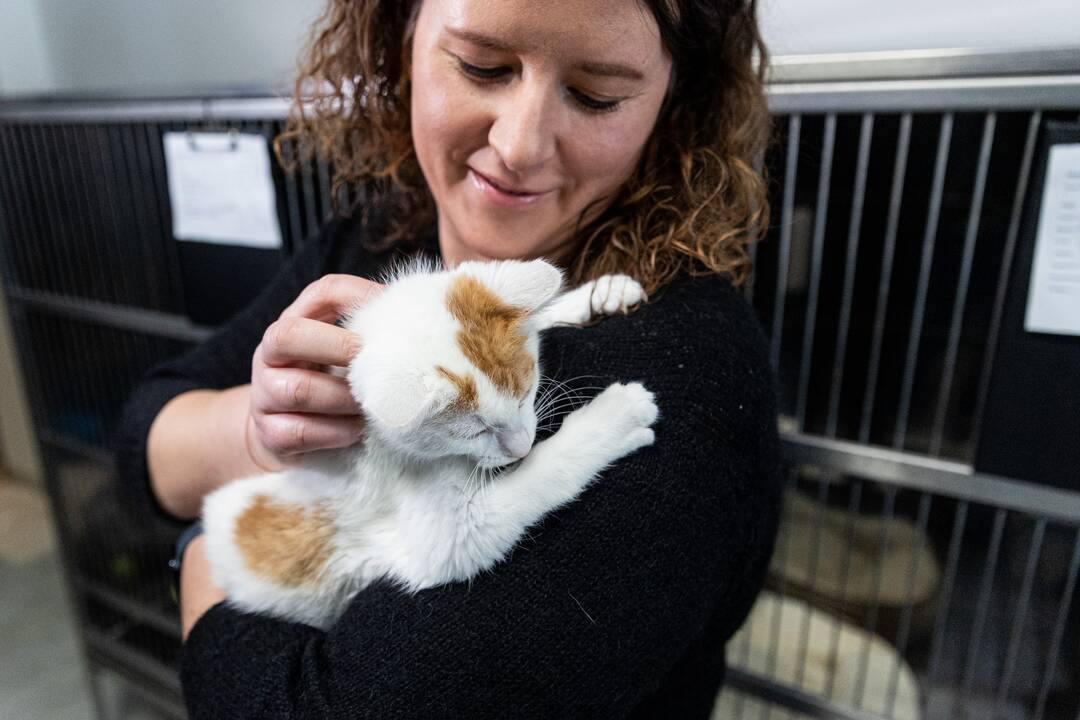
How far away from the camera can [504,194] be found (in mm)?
573

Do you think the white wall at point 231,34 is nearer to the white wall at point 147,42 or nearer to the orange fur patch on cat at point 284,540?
the white wall at point 147,42

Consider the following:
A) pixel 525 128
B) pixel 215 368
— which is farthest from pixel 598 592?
pixel 215 368

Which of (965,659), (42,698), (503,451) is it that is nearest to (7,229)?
(42,698)

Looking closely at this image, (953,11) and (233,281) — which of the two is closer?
(953,11)

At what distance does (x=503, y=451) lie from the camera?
52cm

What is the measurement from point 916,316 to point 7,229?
67.3 inches

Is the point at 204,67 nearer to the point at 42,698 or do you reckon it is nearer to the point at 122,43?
the point at 122,43

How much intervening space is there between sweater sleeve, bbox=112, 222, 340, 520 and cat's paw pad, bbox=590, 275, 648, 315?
37cm

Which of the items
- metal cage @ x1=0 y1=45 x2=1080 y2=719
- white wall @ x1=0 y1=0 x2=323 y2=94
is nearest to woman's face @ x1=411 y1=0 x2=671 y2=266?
metal cage @ x1=0 y1=45 x2=1080 y2=719

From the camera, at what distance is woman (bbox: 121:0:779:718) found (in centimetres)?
46

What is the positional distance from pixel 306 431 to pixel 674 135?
0.41 metres

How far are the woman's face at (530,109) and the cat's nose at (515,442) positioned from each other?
18 cm

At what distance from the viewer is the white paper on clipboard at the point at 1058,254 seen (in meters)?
0.61

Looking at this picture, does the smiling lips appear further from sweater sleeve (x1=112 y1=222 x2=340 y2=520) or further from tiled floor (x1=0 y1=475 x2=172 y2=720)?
tiled floor (x1=0 y1=475 x2=172 y2=720)
